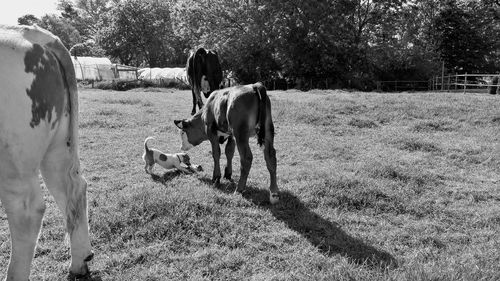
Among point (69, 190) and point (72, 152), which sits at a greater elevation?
point (72, 152)

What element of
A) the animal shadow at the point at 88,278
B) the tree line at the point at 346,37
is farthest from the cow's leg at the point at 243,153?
the tree line at the point at 346,37

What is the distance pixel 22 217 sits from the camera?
8.43ft

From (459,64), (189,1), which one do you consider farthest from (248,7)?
(459,64)

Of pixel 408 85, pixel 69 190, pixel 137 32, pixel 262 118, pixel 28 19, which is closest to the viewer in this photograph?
pixel 69 190

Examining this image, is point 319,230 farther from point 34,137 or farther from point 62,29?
point 62,29

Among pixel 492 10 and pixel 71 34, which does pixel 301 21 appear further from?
pixel 71 34

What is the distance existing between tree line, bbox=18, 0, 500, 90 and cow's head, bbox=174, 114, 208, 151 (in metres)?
23.0

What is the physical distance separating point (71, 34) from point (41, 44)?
67892 millimetres

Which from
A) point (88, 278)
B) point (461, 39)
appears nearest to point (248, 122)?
point (88, 278)

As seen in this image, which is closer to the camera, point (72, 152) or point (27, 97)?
point (27, 97)

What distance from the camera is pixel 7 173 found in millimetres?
2451

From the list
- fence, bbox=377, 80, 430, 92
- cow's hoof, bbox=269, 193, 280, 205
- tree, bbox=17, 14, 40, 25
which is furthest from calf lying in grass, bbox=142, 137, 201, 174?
tree, bbox=17, 14, 40, 25

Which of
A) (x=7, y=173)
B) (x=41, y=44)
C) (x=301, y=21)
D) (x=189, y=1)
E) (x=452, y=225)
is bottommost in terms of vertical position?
(x=452, y=225)

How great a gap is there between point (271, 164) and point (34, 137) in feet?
9.71
